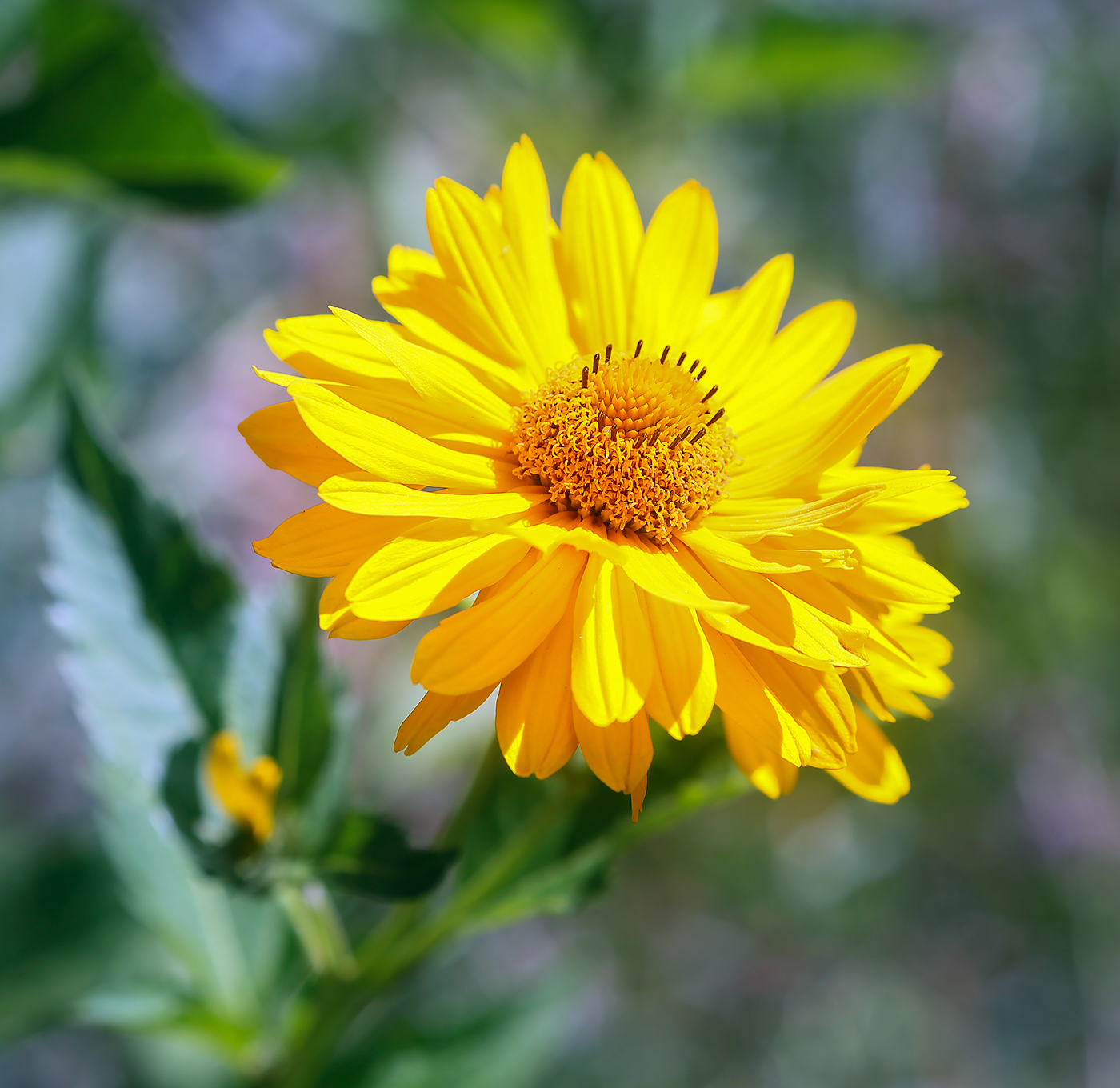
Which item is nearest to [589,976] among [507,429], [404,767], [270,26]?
[404,767]

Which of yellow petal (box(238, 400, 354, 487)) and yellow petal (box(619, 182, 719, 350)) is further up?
yellow petal (box(619, 182, 719, 350))

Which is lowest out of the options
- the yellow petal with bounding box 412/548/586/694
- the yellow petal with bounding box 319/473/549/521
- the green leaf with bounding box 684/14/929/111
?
the yellow petal with bounding box 412/548/586/694

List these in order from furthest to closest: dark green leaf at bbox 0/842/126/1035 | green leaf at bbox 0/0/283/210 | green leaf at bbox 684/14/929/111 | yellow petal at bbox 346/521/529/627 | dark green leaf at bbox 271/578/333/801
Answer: green leaf at bbox 684/14/929/111 → dark green leaf at bbox 0/842/126/1035 → green leaf at bbox 0/0/283/210 → dark green leaf at bbox 271/578/333/801 → yellow petal at bbox 346/521/529/627

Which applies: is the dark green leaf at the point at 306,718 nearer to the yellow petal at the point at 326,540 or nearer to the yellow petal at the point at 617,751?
the yellow petal at the point at 326,540

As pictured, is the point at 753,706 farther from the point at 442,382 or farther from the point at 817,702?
the point at 442,382

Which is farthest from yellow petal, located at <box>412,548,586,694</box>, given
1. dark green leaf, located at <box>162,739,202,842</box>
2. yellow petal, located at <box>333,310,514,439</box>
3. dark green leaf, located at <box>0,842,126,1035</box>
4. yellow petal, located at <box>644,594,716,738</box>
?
dark green leaf, located at <box>0,842,126,1035</box>

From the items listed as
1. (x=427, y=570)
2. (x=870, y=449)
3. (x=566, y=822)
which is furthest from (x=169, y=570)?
(x=870, y=449)

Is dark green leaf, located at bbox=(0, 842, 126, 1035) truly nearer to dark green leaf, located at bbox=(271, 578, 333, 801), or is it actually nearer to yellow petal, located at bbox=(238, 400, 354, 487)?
dark green leaf, located at bbox=(271, 578, 333, 801)
